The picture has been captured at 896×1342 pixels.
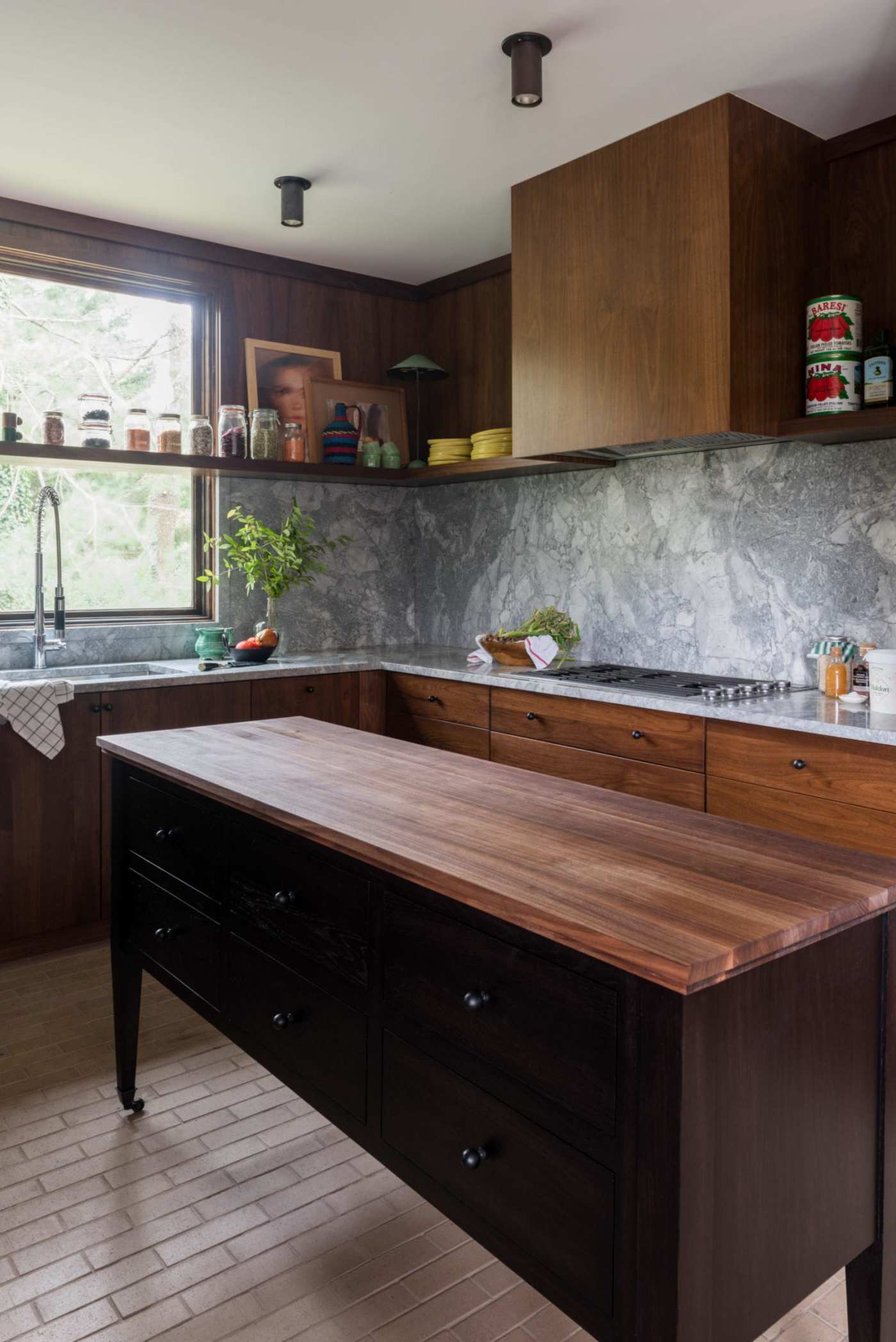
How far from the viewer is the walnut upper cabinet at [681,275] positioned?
2.96m

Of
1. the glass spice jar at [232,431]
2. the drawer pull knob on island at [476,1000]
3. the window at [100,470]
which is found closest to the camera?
the drawer pull knob on island at [476,1000]

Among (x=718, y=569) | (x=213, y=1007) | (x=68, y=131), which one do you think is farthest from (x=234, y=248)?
(x=213, y=1007)

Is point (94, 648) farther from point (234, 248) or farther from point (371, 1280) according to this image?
point (371, 1280)

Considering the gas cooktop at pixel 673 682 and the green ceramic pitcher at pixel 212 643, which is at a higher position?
the green ceramic pitcher at pixel 212 643

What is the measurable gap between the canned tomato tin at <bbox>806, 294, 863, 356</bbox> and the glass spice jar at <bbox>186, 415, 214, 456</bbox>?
237cm

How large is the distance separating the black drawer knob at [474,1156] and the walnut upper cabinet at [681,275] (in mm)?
2235

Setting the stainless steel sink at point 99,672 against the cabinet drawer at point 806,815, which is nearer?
the cabinet drawer at point 806,815

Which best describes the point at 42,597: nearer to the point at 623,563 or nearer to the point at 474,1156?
the point at 623,563

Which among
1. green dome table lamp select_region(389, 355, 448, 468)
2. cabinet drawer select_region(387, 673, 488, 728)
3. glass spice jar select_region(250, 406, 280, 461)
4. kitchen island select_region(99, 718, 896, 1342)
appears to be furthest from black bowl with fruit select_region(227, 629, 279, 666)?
kitchen island select_region(99, 718, 896, 1342)

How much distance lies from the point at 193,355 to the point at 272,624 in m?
1.21

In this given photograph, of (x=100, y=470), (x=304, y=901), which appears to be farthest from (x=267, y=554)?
(x=304, y=901)

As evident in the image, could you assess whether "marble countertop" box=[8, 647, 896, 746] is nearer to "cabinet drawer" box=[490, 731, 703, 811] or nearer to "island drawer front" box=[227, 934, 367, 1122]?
"cabinet drawer" box=[490, 731, 703, 811]

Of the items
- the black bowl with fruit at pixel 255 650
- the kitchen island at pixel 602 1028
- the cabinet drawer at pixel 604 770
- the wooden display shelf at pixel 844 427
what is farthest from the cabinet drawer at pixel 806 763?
the black bowl with fruit at pixel 255 650

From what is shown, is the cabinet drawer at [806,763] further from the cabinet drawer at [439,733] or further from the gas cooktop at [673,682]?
the cabinet drawer at [439,733]
